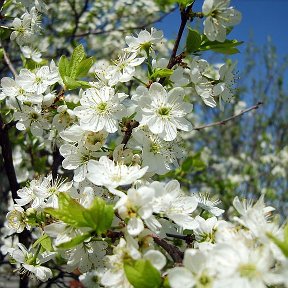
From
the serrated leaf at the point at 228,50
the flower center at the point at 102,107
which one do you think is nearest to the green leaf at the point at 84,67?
the flower center at the point at 102,107

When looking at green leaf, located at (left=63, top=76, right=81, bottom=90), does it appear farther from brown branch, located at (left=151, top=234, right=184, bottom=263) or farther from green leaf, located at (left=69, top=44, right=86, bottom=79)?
brown branch, located at (left=151, top=234, right=184, bottom=263)

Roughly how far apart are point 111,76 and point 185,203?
58 centimetres

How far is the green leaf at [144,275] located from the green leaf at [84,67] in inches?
36.9

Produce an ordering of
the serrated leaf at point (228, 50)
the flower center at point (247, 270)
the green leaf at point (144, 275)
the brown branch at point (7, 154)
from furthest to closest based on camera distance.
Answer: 1. the brown branch at point (7, 154)
2. the serrated leaf at point (228, 50)
3. the green leaf at point (144, 275)
4. the flower center at point (247, 270)

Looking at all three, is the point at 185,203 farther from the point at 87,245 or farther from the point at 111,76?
the point at 111,76

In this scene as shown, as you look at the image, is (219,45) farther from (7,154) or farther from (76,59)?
(7,154)

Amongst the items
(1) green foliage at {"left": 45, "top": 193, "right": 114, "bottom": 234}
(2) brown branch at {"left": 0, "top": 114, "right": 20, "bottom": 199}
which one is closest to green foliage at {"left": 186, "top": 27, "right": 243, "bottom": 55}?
(1) green foliage at {"left": 45, "top": 193, "right": 114, "bottom": 234}

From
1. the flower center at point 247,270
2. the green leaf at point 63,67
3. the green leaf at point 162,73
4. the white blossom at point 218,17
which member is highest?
the white blossom at point 218,17

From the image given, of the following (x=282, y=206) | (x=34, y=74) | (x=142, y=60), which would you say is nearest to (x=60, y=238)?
(x=142, y=60)

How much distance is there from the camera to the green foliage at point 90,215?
1278 millimetres

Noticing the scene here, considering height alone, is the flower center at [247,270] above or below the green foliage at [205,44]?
below

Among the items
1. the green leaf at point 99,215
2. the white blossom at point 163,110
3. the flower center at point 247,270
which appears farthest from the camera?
the white blossom at point 163,110

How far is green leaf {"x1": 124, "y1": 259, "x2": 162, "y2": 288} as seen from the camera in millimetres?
1162

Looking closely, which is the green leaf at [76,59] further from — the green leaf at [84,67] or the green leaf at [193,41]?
the green leaf at [193,41]
